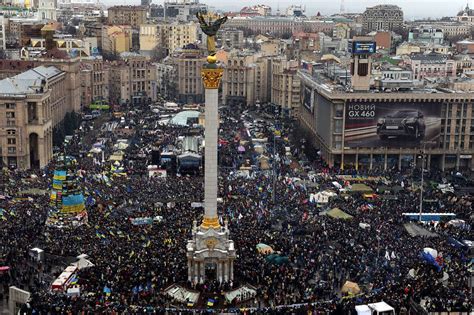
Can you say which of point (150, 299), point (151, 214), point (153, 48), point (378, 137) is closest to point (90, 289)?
point (150, 299)

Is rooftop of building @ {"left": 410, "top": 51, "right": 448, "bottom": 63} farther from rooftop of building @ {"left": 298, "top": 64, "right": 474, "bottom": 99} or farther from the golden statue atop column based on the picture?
the golden statue atop column

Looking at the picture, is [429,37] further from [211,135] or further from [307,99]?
[211,135]

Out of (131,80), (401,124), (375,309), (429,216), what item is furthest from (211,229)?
(131,80)

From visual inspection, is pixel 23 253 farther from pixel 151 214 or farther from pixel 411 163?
pixel 411 163

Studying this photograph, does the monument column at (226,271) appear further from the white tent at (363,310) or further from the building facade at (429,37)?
the building facade at (429,37)

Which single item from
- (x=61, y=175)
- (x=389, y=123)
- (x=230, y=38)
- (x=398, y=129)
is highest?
(x=230, y=38)
